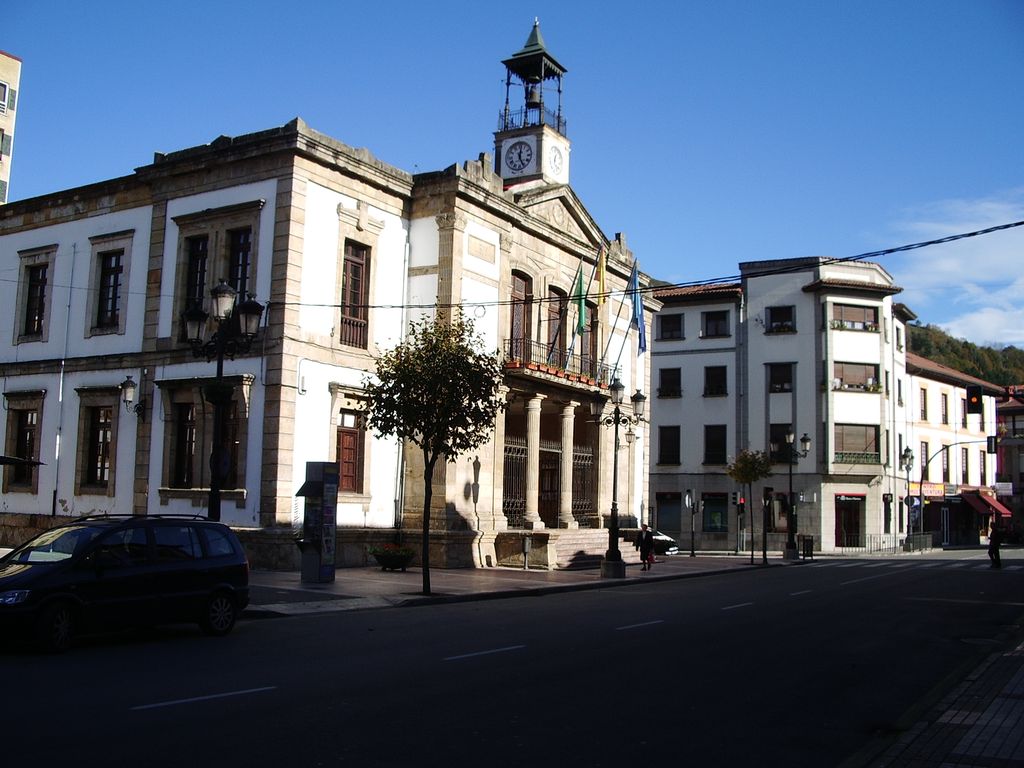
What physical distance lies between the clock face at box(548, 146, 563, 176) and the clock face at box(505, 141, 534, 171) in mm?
710

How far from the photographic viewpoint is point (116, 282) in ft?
94.9

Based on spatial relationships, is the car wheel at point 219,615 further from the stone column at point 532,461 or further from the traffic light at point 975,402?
the traffic light at point 975,402

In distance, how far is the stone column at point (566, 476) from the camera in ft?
106

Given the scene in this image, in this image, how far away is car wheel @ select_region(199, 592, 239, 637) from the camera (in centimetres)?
1371

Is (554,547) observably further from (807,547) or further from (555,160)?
(807,547)

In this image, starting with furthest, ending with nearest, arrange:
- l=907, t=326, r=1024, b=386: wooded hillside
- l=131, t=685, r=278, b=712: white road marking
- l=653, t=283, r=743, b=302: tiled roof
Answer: l=907, t=326, r=1024, b=386: wooded hillside < l=653, t=283, r=743, b=302: tiled roof < l=131, t=685, r=278, b=712: white road marking

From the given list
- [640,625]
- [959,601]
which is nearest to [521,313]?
[959,601]

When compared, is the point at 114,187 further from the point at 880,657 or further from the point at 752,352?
the point at 752,352

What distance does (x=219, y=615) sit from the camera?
13.9 meters

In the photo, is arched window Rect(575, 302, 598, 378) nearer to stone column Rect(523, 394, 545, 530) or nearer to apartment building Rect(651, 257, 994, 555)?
stone column Rect(523, 394, 545, 530)

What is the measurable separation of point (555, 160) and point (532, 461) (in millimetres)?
12224

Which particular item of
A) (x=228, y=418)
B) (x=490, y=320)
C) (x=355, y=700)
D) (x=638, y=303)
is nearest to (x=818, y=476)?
(x=638, y=303)

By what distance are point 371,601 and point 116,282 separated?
15069 millimetres

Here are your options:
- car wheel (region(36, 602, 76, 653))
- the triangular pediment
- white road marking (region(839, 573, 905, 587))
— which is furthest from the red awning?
car wheel (region(36, 602, 76, 653))
